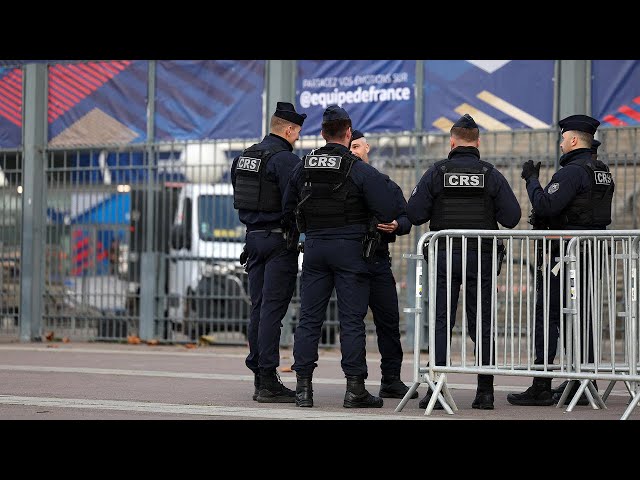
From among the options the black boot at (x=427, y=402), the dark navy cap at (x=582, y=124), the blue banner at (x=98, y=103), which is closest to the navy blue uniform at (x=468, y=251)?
the black boot at (x=427, y=402)

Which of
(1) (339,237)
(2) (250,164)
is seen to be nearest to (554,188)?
(1) (339,237)

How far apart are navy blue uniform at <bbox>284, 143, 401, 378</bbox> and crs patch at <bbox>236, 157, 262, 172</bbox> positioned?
0.47 metres

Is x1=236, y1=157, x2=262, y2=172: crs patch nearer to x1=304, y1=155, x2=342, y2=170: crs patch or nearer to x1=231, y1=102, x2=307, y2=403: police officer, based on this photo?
x1=231, y1=102, x2=307, y2=403: police officer

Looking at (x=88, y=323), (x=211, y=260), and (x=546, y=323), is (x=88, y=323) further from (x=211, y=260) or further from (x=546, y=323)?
(x=546, y=323)

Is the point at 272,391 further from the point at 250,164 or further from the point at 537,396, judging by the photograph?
the point at 537,396

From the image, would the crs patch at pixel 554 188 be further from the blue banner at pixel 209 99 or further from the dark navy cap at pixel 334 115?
the blue banner at pixel 209 99

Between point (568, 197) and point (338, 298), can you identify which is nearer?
point (338, 298)

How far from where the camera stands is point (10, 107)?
→ 1706 centimetres

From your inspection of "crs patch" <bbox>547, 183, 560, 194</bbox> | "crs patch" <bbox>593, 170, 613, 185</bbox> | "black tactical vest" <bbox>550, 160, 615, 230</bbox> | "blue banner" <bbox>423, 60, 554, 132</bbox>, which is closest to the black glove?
"crs patch" <bbox>547, 183, 560, 194</bbox>

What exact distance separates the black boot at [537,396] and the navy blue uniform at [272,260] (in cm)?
186

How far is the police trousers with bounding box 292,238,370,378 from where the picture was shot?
866cm

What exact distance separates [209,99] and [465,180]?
25.4 ft

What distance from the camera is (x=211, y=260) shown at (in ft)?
52.0

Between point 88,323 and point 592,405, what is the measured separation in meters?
9.27
